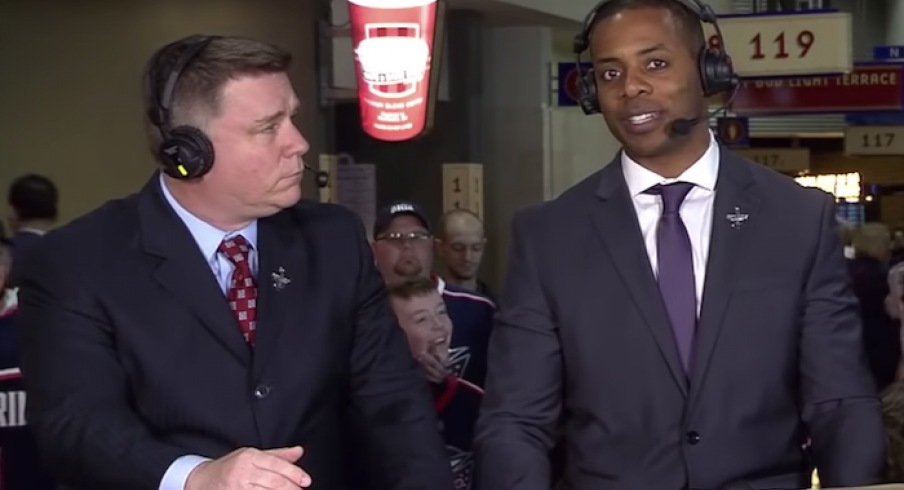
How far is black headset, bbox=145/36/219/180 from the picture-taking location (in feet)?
7.23

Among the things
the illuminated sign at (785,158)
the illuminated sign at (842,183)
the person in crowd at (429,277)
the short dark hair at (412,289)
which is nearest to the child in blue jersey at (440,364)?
the short dark hair at (412,289)

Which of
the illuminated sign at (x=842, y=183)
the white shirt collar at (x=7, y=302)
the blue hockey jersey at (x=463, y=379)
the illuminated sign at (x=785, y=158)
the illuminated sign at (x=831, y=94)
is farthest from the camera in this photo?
the illuminated sign at (x=842, y=183)

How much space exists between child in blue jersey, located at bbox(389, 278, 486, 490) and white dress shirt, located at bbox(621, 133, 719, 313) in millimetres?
1524

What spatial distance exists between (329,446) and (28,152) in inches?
275

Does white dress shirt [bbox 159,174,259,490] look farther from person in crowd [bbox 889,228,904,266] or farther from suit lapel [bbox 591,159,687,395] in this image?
person in crowd [bbox 889,228,904,266]

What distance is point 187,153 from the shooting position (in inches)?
86.7

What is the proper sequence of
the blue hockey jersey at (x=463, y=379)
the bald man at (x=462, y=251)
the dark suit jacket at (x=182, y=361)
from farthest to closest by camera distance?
the bald man at (x=462, y=251) → the blue hockey jersey at (x=463, y=379) → the dark suit jacket at (x=182, y=361)

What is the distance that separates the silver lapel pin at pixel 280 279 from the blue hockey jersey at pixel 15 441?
5.54 ft

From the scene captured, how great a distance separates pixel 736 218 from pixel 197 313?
0.87 meters

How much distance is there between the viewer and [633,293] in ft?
7.45

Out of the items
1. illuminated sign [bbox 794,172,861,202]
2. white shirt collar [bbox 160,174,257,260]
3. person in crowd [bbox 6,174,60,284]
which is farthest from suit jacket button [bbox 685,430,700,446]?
illuminated sign [bbox 794,172,861,202]

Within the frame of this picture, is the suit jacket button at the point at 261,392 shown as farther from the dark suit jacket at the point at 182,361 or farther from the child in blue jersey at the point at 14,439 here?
the child in blue jersey at the point at 14,439

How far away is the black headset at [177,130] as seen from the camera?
221cm

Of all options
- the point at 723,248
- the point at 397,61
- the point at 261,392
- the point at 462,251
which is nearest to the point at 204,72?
the point at 261,392
